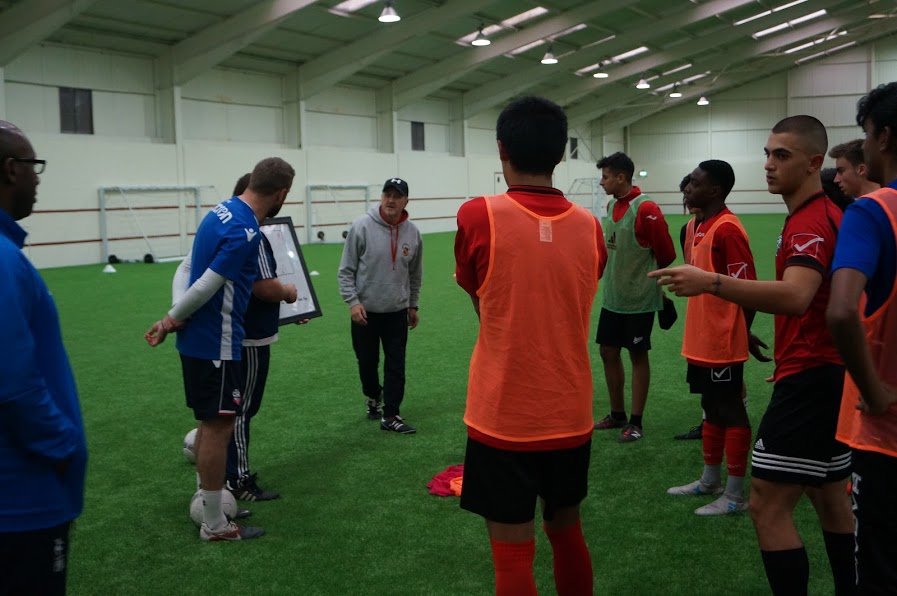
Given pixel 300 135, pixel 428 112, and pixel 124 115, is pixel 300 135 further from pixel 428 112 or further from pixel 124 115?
pixel 428 112

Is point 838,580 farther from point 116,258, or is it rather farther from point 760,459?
point 116,258

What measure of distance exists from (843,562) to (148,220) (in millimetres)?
21005

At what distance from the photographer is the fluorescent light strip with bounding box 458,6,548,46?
23.5 metres

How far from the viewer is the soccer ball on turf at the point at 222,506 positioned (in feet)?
13.8

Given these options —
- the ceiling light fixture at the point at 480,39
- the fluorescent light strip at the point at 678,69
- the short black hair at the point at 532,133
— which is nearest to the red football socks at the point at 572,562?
the short black hair at the point at 532,133

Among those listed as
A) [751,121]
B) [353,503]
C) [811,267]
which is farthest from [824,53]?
[811,267]

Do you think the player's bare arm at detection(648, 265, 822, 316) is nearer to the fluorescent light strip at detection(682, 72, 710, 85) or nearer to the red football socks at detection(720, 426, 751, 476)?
the red football socks at detection(720, 426, 751, 476)

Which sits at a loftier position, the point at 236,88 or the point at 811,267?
the point at 236,88

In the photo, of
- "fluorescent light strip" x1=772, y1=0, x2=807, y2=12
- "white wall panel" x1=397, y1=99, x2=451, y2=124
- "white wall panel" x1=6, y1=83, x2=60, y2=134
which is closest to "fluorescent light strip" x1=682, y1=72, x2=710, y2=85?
"fluorescent light strip" x1=772, y1=0, x2=807, y2=12

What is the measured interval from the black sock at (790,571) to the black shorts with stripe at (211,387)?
2502mm

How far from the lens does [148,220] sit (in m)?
21.5

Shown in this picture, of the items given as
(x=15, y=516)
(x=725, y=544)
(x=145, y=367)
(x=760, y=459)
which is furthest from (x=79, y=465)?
(x=145, y=367)

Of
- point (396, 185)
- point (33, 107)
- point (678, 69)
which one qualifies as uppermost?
point (678, 69)

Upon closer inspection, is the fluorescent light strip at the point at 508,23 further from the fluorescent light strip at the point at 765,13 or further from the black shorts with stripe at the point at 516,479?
the black shorts with stripe at the point at 516,479
